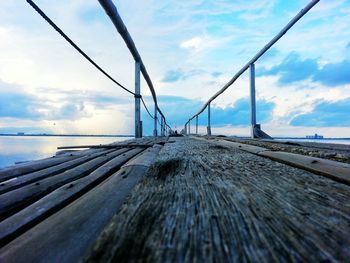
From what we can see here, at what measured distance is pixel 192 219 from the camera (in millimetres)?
466

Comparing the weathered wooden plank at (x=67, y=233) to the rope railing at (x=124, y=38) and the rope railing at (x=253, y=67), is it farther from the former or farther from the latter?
the rope railing at (x=253, y=67)

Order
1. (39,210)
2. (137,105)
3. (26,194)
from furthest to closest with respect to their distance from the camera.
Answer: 1. (137,105)
2. (26,194)
3. (39,210)

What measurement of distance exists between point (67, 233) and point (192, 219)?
266 millimetres

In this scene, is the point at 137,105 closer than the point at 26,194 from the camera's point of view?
No

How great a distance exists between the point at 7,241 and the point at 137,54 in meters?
5.18

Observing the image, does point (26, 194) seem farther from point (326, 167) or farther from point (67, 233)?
point (326, 167)

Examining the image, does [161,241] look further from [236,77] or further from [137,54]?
[137,54]

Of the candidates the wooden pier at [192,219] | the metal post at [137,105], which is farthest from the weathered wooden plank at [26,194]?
the metal post at [137,105]

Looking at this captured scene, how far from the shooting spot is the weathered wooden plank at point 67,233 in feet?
1.51

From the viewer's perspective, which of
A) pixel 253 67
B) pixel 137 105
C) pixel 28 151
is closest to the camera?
pixel 253 67

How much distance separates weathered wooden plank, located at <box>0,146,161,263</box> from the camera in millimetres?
460

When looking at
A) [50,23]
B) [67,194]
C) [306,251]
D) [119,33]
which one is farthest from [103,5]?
[306,251]

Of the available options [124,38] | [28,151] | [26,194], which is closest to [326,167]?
[26,194]

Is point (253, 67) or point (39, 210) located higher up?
point (253, 67)
